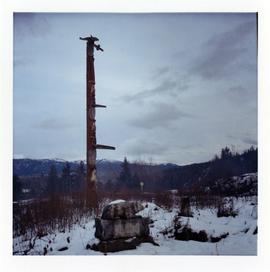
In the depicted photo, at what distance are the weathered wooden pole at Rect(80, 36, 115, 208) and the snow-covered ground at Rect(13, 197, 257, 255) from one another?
0.21m

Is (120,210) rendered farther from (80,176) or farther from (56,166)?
(56,166)

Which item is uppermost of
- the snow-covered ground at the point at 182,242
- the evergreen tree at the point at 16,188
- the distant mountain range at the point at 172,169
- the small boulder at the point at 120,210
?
the distant mountain range at the point at 172,169

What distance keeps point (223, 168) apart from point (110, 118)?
0.87 meters

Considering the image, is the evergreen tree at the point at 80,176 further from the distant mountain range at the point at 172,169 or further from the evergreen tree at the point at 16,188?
the evergreen tree at the point at 16,188

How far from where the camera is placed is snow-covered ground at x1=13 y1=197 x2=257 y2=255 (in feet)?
10.3

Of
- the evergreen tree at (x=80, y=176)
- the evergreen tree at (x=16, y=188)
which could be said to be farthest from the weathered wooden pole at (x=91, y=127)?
the evergreen tree at (x=16, y=188)

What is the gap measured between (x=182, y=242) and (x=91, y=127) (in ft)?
3.37

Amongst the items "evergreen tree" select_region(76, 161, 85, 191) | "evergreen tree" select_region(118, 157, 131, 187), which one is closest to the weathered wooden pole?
"evergreen tree" select_region(76, 161, 85, 191)

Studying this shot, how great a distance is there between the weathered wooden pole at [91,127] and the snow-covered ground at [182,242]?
21 centimetres

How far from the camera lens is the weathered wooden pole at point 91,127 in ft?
10.6

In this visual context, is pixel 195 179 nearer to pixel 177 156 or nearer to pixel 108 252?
pixel 177 156

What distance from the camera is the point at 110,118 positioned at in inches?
128

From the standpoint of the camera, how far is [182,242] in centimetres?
318

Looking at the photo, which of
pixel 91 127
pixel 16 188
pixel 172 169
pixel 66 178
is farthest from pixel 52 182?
pixel 172 169
